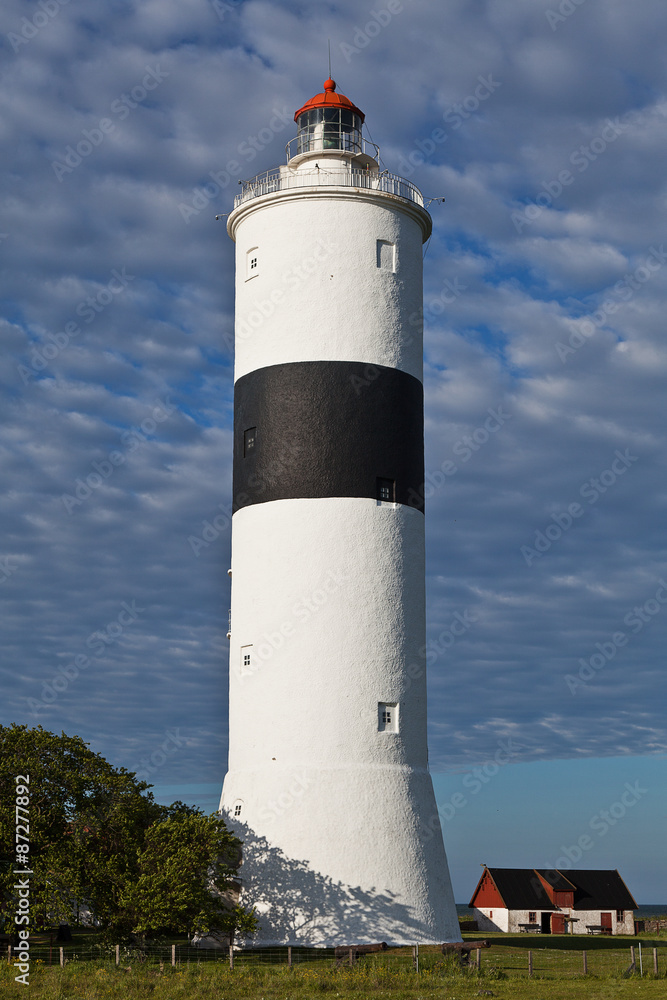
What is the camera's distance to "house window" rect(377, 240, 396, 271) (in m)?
27.8

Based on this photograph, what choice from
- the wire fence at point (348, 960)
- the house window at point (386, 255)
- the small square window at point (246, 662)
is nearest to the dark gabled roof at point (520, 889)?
the wire fence at point (348, 960)

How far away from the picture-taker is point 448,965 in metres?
21.8

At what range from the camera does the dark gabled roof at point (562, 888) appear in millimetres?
52125

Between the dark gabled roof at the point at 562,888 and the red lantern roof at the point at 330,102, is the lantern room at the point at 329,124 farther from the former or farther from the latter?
the dark gabled roof at the point at 562,888

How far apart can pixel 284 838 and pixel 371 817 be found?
2002 millimetres

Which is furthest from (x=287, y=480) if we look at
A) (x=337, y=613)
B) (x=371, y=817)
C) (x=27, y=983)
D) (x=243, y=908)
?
(x=27, y=983)

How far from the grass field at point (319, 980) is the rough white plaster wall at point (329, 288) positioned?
1375 cm

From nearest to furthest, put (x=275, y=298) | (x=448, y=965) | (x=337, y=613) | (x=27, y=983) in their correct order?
(x=27, y=983) → (x=448, y=965) → (x=337, y=613) → (x=275, y=298)

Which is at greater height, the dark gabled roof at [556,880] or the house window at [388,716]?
the house window at [388,716]

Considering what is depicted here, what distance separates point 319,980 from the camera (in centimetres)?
1970

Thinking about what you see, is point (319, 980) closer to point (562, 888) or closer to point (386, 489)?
point (386, 489)

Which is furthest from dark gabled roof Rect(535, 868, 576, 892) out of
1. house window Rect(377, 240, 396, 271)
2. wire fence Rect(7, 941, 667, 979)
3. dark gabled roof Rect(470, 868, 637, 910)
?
house window Rect(377, 240, 396, 271)

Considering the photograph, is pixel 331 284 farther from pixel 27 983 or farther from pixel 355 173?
pixel 27 983

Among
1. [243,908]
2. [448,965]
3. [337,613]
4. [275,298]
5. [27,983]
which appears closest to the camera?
[27,983]
